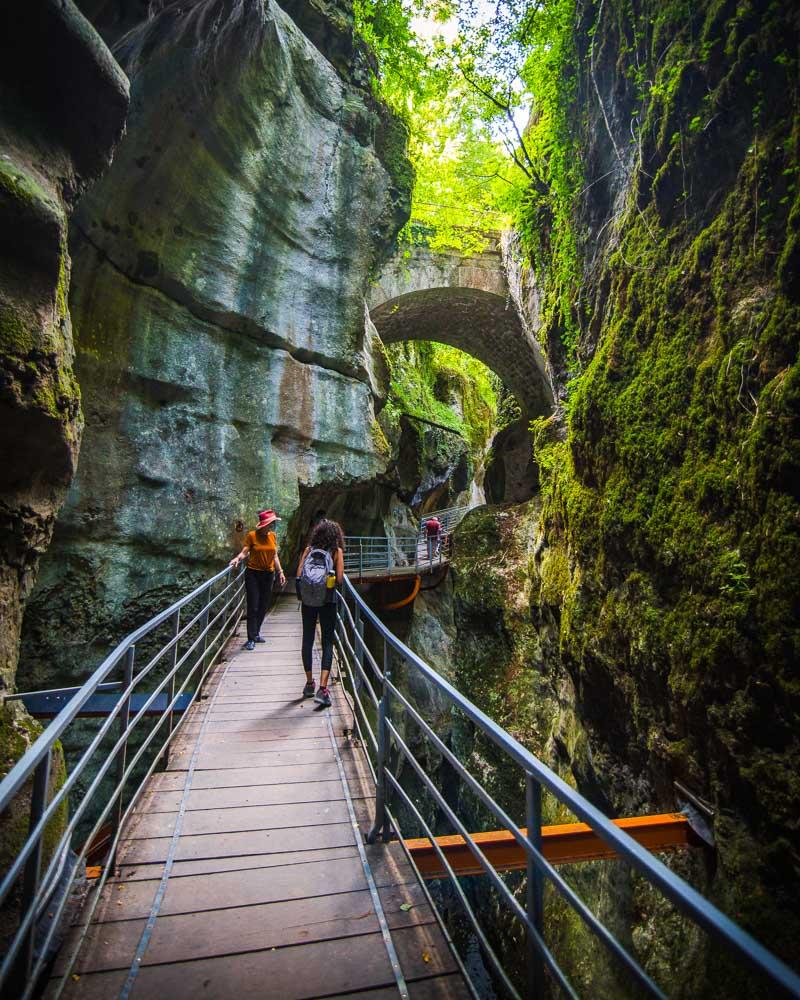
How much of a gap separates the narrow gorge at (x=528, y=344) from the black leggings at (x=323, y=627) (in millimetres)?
1518

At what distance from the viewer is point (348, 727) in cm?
436

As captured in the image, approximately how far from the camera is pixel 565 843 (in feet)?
10.5

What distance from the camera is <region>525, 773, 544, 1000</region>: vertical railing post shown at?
152 centimetres

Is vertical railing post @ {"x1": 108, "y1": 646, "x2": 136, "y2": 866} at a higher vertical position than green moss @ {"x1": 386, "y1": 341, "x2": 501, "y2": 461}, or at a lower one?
lower

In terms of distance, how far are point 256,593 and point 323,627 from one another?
7.47 feet

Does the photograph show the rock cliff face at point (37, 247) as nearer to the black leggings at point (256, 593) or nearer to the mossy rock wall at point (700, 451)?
the black leggings at point (256, 593)

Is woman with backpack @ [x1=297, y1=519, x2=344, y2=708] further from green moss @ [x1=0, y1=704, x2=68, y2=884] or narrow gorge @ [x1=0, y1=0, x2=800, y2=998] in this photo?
green moss @ [x1=0, y1=704, x2=68, y2=884]

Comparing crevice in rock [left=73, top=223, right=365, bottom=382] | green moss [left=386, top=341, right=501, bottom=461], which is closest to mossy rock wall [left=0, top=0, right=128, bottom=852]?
crevice in rock [left=73, top=223, right=365, bottom=382]

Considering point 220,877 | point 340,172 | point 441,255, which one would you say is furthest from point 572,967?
point 441,255

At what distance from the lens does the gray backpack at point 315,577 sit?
4652 millimetres

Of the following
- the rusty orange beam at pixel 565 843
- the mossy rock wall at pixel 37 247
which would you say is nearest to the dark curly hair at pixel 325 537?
the mossy rock wall at pixel 37 247

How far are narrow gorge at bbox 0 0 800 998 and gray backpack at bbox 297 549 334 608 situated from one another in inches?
66.8

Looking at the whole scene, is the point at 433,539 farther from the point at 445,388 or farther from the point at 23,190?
the point at 445,388

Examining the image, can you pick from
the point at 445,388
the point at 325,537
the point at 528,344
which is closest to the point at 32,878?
the point at 325,537
